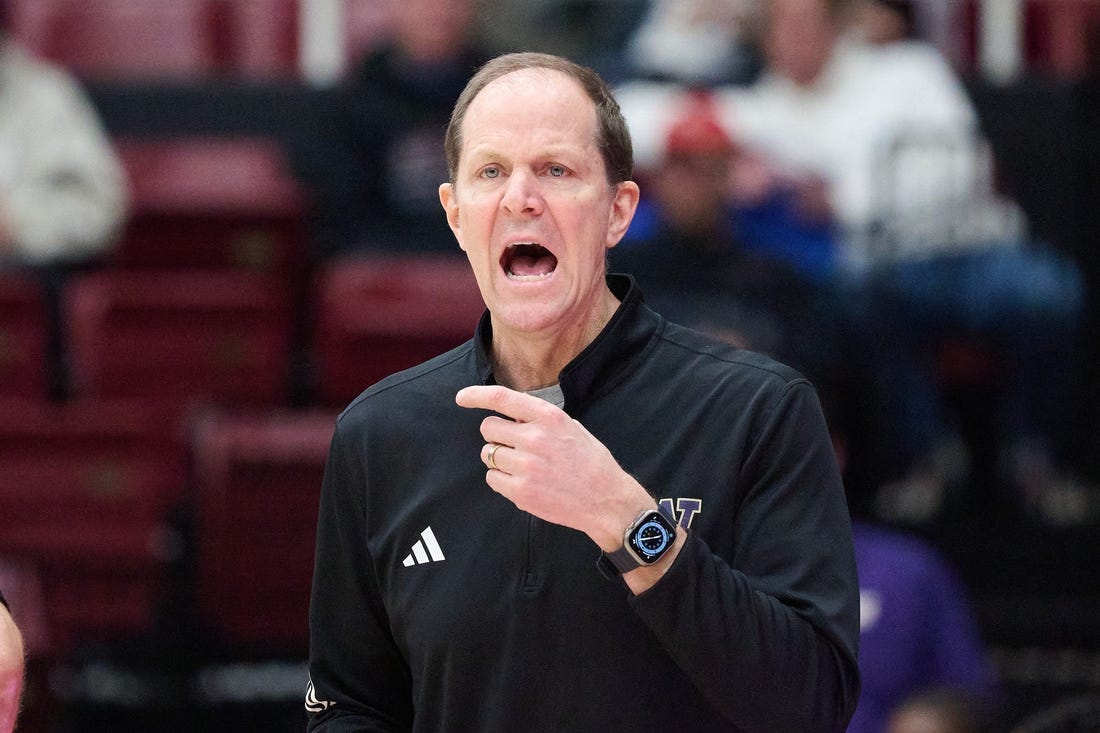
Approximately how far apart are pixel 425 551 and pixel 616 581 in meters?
0.27

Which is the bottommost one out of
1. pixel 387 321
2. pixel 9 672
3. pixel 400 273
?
pixel 387 321

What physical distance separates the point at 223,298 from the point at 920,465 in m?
2.31

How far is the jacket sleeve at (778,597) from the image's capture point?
6.05 feet

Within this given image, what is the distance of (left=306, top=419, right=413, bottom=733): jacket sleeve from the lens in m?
2.19

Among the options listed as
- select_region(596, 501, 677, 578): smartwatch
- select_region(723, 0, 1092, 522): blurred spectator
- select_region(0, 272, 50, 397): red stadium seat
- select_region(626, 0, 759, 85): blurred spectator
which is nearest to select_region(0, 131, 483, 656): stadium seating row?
select_region(0, 272, 50, 397): red stadium seat

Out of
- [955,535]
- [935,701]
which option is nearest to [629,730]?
[935,701]

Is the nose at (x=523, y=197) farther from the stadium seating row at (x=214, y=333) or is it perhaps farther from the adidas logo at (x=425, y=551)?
the stadium seating row at (x=214, y=333)

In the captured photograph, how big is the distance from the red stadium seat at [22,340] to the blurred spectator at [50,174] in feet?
0.92

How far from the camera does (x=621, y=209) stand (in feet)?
7.15

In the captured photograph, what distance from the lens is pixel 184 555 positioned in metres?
5.35

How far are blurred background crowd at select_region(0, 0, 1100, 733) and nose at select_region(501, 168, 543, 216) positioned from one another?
236cm

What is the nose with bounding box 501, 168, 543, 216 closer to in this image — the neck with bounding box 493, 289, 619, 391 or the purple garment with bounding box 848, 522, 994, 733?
the neck with bounding box 493, 289, 619, 391

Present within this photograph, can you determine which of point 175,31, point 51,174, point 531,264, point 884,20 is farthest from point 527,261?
point 175,31

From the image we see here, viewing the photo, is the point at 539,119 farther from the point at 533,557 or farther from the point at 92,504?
the point at 92,504
